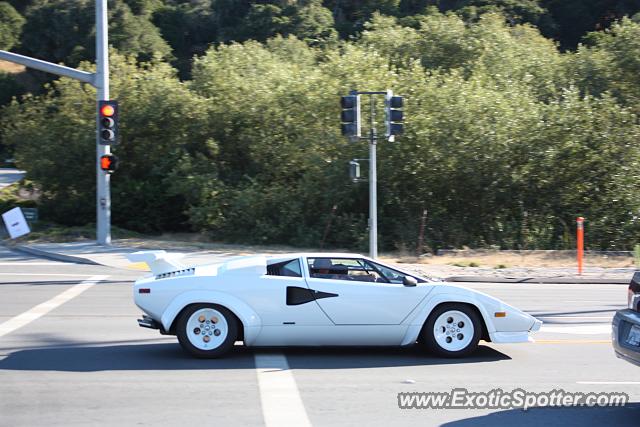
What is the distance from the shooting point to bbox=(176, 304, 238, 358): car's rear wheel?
9.54 metres

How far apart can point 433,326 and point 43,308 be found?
23.1 feet

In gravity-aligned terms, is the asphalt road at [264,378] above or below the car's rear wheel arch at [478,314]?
below

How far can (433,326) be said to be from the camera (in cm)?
982

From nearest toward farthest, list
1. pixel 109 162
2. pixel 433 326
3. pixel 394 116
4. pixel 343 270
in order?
pixel 433 326
pixel 343 270
pixel 394 116
pixel 109 162

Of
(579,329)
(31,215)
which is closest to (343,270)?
(579,329)

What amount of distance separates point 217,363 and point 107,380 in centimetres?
133

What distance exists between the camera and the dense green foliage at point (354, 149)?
25625 millimetres

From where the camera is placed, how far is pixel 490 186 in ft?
85.4

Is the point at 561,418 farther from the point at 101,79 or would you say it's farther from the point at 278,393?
the point at 101,79

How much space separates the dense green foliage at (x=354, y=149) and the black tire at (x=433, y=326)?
48.8 ft

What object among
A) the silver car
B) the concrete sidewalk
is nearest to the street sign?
the concrete sidewalk

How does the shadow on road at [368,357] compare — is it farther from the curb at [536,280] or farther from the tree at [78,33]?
the tree at [78,33]

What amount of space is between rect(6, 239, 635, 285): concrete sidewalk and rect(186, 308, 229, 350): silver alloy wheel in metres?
7.73

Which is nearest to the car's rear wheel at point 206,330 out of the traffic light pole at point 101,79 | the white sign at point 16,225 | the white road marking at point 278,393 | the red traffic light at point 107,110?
the white road marking at point 278,393
